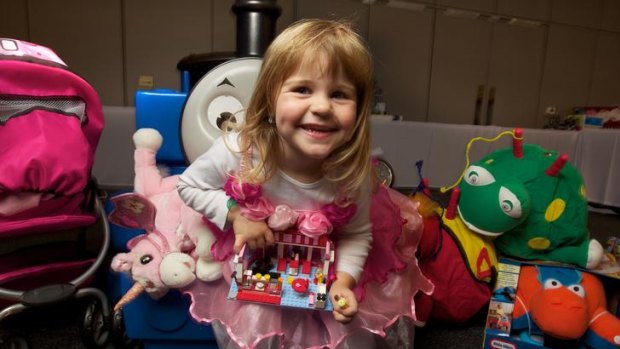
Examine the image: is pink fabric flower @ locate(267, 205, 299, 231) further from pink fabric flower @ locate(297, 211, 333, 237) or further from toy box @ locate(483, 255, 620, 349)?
toy box @ locate(483, 255, 620, 349)

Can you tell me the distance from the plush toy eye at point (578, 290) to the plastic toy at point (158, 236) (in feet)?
2.33

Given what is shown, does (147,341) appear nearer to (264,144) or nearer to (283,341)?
(283,341)

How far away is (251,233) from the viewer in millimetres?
596

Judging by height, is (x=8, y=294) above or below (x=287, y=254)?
below

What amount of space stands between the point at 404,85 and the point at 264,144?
2.90m

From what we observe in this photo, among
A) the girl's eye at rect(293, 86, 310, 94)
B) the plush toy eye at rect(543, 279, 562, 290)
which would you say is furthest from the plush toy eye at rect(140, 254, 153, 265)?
the plush toy eye at rect(543, 279, 562, 290)

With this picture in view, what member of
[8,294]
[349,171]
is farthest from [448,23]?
[8,294]

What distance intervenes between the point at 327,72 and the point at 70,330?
831 mm

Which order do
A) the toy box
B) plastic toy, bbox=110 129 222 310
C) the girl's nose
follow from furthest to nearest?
the toy box → plastic toy, bbox=110 129 222 310 → the girl's nose

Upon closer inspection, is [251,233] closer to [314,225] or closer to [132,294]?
[314,225]

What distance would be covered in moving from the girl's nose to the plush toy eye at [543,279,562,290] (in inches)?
25.3

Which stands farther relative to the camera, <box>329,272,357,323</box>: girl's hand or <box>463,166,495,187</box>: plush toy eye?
<box>463,166,495,187</box>: plush toy eye

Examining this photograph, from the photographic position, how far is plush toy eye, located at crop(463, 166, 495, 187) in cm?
90

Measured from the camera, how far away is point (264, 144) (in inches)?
24.3
